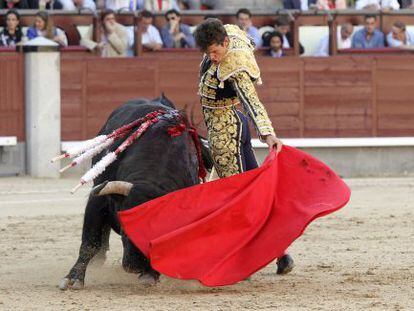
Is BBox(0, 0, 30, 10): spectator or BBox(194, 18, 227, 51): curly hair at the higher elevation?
BBox(0, 0, 30, 10): spectator

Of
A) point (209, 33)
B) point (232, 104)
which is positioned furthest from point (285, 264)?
point (209, 33)

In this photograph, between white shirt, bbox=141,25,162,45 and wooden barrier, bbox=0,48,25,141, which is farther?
white shirt, bbox=141,25,162,45

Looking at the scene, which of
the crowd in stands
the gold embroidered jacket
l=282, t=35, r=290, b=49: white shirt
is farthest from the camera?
l=282, t=35, r=290, b=49: white shirt

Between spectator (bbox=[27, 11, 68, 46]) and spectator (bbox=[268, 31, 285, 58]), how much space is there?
1871mm

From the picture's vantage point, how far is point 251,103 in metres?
5.29

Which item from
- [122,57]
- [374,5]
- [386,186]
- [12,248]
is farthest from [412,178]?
[12,248]

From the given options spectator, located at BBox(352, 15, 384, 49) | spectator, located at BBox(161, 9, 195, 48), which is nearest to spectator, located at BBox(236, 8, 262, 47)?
spectator, located at BBox(161, 9, 195, 48)

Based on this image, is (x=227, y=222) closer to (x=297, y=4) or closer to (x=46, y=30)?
(x=46, y=30)

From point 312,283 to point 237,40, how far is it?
1.10 metres

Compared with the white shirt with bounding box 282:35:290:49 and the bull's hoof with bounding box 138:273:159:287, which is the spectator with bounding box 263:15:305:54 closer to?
the white shirt with bounding box 282:35:290:49

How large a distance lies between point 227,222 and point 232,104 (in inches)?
24.4

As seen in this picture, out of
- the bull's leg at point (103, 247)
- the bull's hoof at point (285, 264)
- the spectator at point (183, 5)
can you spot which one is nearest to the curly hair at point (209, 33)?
the bull's leg at point (103, 247)

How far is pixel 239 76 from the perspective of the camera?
Result: 17.5ft

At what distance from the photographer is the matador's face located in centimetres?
525
